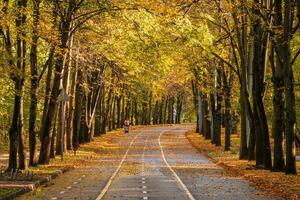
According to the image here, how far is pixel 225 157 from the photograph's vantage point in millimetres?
36969

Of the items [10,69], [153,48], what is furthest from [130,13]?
[10,69]

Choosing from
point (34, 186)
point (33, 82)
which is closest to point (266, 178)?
point (34, 186)

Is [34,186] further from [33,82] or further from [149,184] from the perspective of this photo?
[33,82]

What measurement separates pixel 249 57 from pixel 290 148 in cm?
1080

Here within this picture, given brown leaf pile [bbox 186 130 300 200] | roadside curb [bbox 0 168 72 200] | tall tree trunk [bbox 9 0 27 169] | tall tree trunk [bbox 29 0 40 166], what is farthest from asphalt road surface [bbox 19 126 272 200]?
tall tree trunk [bbox 29 0 40 166]

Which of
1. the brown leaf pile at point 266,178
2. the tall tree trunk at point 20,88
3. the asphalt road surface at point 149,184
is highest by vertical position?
the tall tree trunk at point 20,88

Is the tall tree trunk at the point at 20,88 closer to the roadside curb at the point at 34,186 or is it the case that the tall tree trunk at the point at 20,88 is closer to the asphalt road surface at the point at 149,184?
the roadside curb at the point at 34,186

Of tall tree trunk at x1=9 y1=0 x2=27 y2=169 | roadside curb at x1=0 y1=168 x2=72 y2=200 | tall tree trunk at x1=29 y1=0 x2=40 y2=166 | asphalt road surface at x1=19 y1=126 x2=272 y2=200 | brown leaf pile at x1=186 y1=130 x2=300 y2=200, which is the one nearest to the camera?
roadside curb at x1=0 y1=168 x2=72 y2=200

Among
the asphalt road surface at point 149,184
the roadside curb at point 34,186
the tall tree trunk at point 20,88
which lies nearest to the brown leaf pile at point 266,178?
the asphalt road surface at point 149,184

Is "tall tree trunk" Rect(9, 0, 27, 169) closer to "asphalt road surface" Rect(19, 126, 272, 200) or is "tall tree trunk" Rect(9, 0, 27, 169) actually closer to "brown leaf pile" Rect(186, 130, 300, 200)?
"asphalt road surface" Rect(19, 126, 272, 200)

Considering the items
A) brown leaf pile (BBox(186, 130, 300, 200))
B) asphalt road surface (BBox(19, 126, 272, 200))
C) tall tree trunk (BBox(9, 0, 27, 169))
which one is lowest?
Result: asphalt road surface (BBox(19, 126, 272, 200))

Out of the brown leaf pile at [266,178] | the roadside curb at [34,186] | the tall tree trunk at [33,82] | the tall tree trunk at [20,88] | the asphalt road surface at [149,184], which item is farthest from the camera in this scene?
the tall tree trunk at [33,82]

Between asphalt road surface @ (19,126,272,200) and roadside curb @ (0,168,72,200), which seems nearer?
roadside curb @ (0,168,72,200)

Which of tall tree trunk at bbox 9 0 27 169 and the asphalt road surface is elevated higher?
→ tall tree trunk at bbox 9 0 27 169
